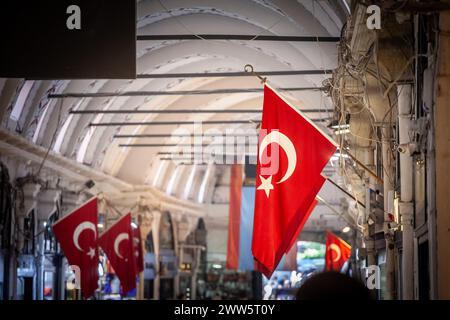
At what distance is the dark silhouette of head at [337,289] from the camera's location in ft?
10.9

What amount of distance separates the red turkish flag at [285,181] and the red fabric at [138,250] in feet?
59.7

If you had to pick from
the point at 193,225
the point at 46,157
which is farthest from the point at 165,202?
the point at 46,157

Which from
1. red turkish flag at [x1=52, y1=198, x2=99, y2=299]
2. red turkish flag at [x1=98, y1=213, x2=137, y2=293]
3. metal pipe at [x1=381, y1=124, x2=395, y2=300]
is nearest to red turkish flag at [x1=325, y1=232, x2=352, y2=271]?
red turkish flag at [x1=98, y1=213, x2=137, y2=293]

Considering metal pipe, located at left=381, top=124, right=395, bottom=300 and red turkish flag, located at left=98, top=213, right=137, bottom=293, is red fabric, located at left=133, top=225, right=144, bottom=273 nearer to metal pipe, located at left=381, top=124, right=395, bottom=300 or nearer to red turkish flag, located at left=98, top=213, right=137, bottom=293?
red turkish flag, located at left=98, top=213, right=137, bottom=293

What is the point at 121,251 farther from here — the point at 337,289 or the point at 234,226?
the point at 337,289

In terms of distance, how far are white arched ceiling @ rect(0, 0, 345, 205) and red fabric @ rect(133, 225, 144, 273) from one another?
8.24 feet

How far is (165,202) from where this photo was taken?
38031mm

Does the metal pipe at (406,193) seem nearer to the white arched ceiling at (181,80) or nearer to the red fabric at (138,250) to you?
the white arched ceiling at (181,80)

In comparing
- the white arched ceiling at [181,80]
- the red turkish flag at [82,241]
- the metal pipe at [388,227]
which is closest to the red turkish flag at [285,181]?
the metal pipe at [388,227]

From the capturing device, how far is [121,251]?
909 inches

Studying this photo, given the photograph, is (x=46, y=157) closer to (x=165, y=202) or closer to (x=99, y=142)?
(x=99, y=142)

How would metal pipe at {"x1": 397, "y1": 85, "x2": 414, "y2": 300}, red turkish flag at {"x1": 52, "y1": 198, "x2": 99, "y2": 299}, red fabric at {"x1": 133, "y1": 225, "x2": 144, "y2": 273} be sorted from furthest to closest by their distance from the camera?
1. red fabric at {"x1": 133, "y1": 225, "x2": 144, "y2": 273}
2. red turkish flag at {"x1": 52, "y1": 198, "x2": 99, "y2": 299}
3. metal pipe at {"x1": 397, "y1": 85, "x2": 414, "y2": 300}

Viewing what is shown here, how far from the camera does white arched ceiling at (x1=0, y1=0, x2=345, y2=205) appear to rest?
1909cm

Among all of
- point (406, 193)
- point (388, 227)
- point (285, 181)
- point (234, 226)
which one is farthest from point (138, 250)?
point (285, 181)
